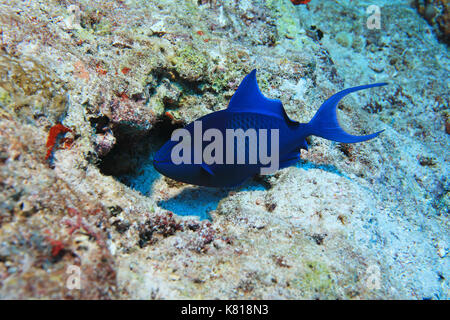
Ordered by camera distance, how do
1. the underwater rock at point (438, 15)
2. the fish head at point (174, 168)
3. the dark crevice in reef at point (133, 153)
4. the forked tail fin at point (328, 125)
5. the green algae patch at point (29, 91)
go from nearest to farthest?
1. the green algae patch at point (29, 91)
2. the fish head at point (174, 168)
3. the forked tail fin at point (328, 125)
4. the dark crevice in reef at point (133, 153)
5. the underwater rock at point (438, 15)

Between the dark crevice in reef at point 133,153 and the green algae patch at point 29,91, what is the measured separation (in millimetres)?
758

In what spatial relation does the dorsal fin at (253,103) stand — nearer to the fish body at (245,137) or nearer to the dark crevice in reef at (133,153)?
the fish body at (245,137)

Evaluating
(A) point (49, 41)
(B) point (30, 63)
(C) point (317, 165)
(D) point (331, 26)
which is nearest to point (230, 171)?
(C) point (317, 165)

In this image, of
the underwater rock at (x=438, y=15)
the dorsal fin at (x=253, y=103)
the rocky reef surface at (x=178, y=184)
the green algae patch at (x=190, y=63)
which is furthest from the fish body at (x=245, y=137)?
the underwater rock at (x=438, y=15)

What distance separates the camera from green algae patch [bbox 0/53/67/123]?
5.77 feet

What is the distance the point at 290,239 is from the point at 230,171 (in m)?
0.77

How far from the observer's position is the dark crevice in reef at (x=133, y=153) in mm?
2939

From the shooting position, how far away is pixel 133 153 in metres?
3.17

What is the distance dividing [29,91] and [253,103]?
1691 mm

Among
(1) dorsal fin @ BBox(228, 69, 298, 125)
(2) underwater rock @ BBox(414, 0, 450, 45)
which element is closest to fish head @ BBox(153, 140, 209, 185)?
(1) dorsal fin @ BBox(228, 69, 298, 125)

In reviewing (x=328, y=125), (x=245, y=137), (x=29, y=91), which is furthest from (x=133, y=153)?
(x=328, y=125)

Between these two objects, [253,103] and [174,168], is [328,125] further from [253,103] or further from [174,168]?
[174,168]

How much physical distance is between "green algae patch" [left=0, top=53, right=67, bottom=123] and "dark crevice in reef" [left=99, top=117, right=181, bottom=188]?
76 centimetres

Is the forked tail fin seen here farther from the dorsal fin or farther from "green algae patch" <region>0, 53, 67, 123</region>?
"green algae patch" <region>0, 53, 67, 123</region>
